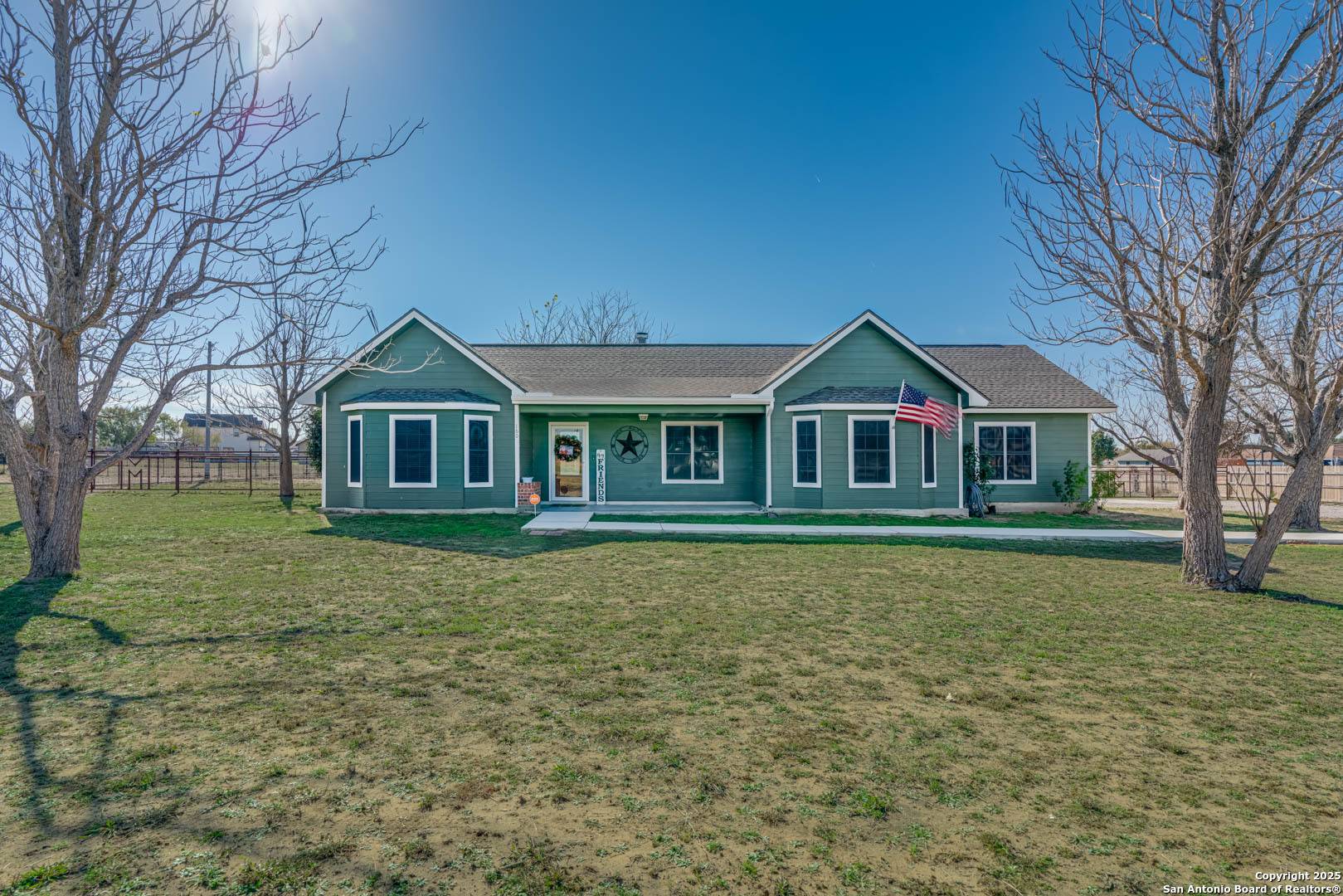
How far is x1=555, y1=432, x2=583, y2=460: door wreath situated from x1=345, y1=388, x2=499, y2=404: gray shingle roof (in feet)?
8.22

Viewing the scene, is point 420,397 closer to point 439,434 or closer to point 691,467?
point 439,434

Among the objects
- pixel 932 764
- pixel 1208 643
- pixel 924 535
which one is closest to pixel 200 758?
pixel 932 764

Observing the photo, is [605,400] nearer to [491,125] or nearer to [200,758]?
[491,125]

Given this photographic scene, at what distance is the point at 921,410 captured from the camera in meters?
14.8

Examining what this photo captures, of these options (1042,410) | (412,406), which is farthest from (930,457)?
(412,406)

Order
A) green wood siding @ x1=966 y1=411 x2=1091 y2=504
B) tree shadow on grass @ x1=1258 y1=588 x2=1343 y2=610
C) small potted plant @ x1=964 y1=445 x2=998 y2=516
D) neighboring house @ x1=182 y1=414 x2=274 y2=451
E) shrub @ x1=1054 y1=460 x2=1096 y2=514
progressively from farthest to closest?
neighboring house @ x1=182 y1=414 x2=274 y2=451 < green wood siding @ x1=966 y1=411 x2=1091 y2=504 < shrub @ x1=1054 y1=460 x2=1096 y2=514 < small potted plant @ x1=964 y1=445 x2=998 y2=516 < tree shadow on grass @ x1=1258 y1=588 x2=1343 y2=610

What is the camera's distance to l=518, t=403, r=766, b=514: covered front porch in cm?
1769

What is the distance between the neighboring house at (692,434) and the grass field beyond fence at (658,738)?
25.7 ft

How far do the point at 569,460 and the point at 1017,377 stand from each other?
44.4ft

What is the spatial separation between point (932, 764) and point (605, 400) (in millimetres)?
13368

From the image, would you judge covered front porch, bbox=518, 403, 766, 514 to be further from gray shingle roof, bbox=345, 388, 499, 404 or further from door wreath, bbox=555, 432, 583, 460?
gray shingle roof, bbox=345, 388, 499, 404

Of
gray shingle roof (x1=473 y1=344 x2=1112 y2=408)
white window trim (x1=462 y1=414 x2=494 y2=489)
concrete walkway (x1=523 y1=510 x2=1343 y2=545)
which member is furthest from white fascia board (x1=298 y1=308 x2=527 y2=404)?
concrete walkway (x1=523 y1=510 x2=1343 y2=545)

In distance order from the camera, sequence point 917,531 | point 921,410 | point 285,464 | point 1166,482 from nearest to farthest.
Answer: point 917,531 → point 921,410 → point 285,464 → point 1166,482

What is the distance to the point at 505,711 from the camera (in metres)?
4.02
